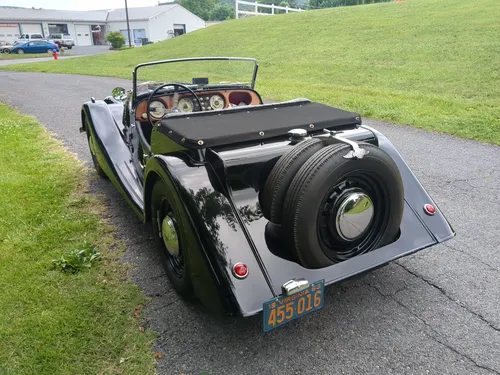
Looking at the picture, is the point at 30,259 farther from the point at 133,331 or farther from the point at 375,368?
the point at 375,368

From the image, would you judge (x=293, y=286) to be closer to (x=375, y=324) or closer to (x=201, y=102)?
(x=375, y=324)

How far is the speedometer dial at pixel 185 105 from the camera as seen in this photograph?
3.88m

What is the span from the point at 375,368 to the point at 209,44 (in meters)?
25.9

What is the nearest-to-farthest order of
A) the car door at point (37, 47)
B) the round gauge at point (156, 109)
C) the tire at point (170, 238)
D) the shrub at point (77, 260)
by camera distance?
the tire at point (170, 238) → the shrub at point (77, 260) → the round gauge at point (156, 109) → the car door at point (37, 47)

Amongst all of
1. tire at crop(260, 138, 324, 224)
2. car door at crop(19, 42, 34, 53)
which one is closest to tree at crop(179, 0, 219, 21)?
car door at crop(19, 42, 34, 53)

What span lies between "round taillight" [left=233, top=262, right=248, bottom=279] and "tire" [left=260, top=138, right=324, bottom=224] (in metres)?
0.31

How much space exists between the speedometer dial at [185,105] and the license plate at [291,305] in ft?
7.89

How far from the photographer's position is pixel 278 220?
2.24 meters

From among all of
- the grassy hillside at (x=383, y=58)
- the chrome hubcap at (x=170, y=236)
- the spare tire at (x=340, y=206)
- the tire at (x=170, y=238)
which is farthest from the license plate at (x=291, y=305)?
the grassy hillside at (x=383, y=58)

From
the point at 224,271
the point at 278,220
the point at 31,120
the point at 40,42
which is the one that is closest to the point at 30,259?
the point at 224,271

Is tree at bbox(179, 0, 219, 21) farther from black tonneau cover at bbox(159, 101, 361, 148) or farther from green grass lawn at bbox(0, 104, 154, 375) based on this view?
black tonneau cover at bbox(159, 101, 361, 148)

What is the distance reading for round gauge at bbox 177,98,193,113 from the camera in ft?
12.7

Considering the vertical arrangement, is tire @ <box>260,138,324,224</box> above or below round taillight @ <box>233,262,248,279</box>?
above

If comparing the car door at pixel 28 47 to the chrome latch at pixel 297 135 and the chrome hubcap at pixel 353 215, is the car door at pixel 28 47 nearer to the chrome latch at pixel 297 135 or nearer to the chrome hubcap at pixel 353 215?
the chrome latch at pixel 297 135
